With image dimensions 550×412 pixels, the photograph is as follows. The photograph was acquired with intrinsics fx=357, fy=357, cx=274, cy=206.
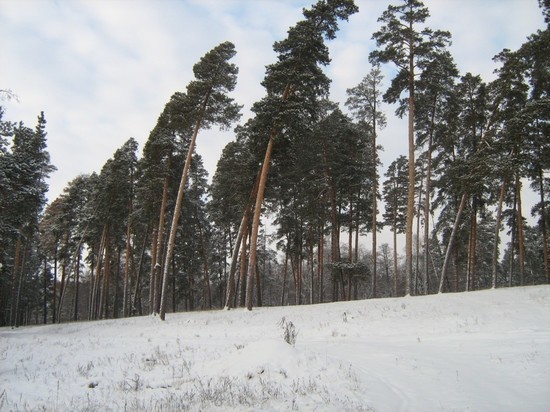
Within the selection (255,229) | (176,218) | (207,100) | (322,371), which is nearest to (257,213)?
(255,229)

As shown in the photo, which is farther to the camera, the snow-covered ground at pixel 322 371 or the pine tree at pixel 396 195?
the pine tree at pixel 396 195

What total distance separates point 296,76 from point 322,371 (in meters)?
16.5

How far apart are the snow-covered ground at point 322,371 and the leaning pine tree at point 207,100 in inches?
389

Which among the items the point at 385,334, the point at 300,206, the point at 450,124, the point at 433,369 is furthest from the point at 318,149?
the point at 433,369

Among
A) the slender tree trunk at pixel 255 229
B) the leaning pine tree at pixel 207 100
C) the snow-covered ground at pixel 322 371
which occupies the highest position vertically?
the leaning pine tree at pixel 207 100

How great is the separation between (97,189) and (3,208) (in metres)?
10.4

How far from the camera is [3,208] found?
72.2 feet

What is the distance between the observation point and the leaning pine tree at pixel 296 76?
63.9 feet

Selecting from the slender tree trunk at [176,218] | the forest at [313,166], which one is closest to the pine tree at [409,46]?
the forest at [313,166]

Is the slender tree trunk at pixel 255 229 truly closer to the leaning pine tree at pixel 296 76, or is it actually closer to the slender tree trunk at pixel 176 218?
the leaning pine tree at pixel 296 76

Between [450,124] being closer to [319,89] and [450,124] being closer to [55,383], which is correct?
[319,89]

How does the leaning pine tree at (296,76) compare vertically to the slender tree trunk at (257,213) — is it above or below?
above

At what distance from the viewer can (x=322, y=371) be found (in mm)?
7098

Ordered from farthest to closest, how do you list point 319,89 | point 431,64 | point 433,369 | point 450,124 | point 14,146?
point 14,146, point 450,124, point 319,89, point 431,64, point 433,369
